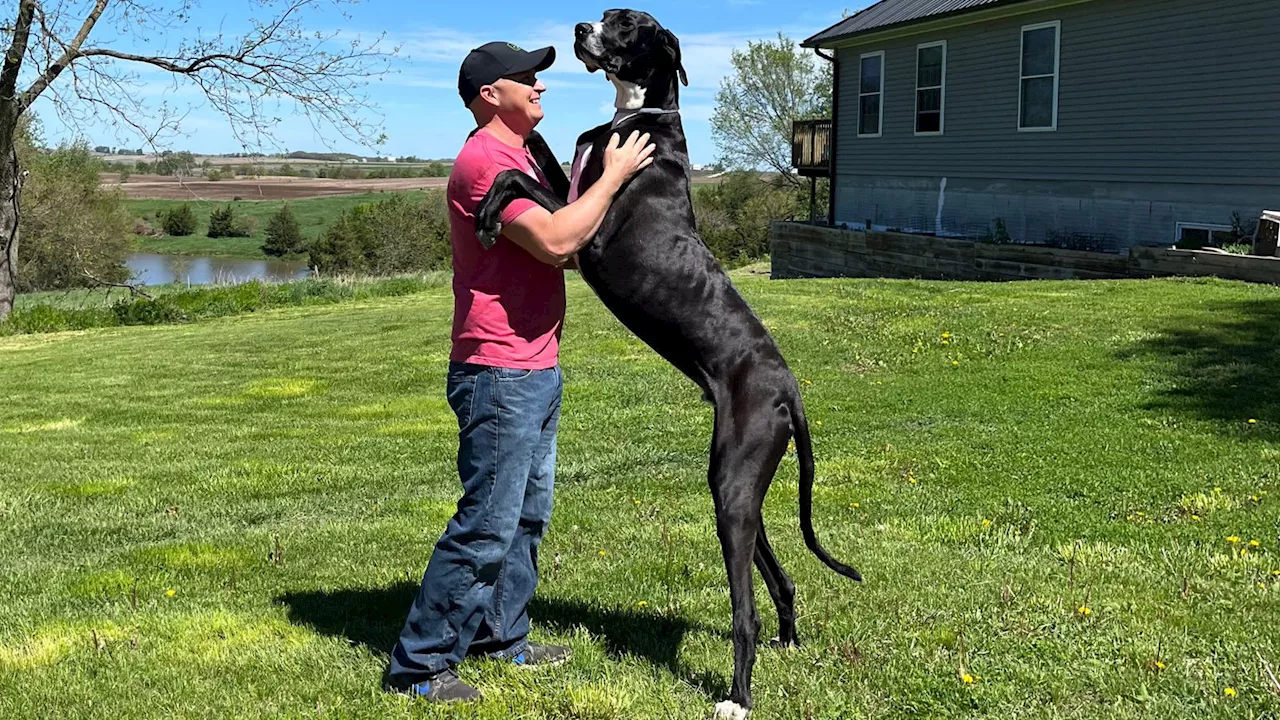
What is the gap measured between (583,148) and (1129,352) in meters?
8.39

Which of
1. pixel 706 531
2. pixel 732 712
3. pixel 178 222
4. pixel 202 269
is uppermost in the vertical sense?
pixel 178 222

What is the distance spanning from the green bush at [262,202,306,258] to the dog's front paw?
2755 inches

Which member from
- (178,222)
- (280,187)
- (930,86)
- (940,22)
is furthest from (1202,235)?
(178,222)

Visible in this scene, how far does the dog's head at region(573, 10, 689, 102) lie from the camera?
11.7 ft

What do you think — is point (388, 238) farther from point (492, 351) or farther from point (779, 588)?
point (492, 351)

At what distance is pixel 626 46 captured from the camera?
141 inches

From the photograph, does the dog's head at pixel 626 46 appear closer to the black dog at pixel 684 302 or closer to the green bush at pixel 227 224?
the black dog at pixel 684 302

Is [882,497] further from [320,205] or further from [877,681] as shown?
[320,205]

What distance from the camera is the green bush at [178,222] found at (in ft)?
260

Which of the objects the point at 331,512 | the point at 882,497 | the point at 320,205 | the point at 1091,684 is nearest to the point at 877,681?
the point at 1091,684

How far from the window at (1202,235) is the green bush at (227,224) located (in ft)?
235

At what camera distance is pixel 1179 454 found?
7250mm

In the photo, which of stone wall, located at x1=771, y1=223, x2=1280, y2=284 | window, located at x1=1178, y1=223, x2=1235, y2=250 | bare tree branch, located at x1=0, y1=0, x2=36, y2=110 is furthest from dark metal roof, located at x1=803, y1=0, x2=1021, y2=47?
bare tree branch, located at x1=0, y1=0, x2=36, y2=110

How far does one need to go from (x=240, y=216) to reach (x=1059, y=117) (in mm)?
72616
